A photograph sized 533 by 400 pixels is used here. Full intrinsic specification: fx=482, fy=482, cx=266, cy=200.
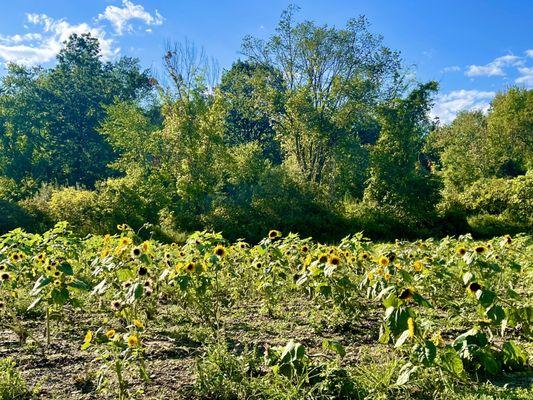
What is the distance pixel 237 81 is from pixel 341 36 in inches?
180

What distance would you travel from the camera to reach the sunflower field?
2410 millimetres

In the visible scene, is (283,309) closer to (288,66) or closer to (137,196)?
(137,196)

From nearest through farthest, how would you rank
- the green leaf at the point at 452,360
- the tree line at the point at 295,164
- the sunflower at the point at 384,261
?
the green leaf at the point at 452,360 → the sunflower at the point at 384,261 → the tree line at the point at 295,164

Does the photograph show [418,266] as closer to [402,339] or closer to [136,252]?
[402,339]

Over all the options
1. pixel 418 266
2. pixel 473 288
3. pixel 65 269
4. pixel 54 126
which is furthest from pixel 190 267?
pixel 54 126

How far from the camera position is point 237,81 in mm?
19312

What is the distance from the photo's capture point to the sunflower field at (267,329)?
2.41m

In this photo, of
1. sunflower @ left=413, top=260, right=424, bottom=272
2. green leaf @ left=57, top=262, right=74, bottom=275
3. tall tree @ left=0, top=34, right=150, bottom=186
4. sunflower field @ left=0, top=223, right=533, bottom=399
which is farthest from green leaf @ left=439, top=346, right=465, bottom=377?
tall tree @ left=0, top=34, right=150, bottom=186

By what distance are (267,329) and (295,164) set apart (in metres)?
13.9

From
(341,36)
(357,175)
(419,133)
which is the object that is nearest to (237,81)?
(341,36)

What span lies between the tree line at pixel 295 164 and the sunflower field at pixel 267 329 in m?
7.89

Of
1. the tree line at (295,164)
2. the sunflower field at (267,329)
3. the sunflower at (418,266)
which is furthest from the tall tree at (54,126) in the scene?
the sunflower at (418,266)

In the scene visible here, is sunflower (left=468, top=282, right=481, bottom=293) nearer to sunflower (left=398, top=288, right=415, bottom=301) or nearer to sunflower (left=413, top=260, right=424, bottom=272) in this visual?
sunflower (left=398, top=288, right=415, bottom=301)

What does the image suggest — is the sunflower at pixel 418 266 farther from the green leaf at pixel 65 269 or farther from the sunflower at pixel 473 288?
the green leaf at pixel 65 269
